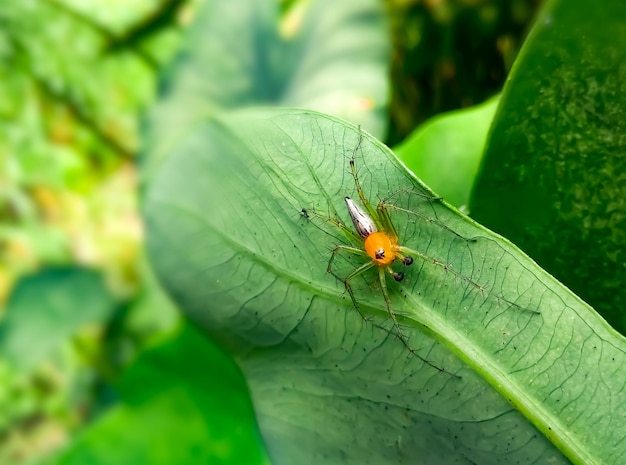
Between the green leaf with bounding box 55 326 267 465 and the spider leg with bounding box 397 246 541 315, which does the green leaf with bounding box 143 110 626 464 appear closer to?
the spider leg with bounding box 397 246 541 315

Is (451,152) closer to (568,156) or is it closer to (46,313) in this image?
(568,156)

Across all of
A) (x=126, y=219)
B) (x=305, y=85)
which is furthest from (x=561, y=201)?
(x=126, y=219)

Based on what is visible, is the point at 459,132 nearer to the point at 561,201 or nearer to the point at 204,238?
the point at 561,201

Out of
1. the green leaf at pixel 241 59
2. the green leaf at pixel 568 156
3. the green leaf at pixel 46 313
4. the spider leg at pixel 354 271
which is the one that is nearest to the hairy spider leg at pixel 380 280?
the spider leg at pixel 354 271

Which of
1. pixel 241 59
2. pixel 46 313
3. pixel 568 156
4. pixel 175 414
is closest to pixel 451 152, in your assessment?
pixel 568 156

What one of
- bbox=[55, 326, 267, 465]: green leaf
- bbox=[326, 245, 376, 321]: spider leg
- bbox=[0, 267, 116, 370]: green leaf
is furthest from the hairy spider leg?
bbox=[0, 267, 116, 370]: green leaf

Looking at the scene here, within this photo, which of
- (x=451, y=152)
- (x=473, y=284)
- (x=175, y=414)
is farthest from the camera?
(x=175, y=414)
